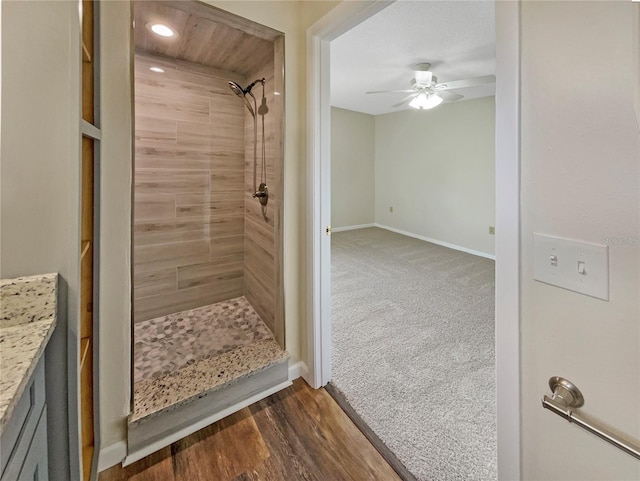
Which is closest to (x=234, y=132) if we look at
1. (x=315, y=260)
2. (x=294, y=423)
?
(x=315, y=260)

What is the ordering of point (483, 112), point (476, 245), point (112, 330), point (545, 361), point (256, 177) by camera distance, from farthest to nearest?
point (476, 245), point (483, 112), point (256, 177), point (112, 330), point (545, 361)

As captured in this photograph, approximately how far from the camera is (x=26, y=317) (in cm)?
74

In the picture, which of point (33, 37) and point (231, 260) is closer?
point (33, 37)

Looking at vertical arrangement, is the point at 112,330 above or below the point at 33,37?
below

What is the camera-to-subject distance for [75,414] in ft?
2.69

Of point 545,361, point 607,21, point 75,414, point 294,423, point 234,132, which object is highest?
point 234,132

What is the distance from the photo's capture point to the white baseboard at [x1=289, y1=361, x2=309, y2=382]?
1.84 metres

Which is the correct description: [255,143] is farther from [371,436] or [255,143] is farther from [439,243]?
[439,243]

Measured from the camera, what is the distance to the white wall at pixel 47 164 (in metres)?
0.73

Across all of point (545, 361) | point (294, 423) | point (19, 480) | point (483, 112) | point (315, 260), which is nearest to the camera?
point (19, 480)

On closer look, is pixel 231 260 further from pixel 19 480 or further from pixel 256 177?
pixel 19 480

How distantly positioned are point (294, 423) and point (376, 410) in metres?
0.45

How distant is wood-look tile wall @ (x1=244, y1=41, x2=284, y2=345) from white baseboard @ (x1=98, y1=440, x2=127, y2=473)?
883 mm

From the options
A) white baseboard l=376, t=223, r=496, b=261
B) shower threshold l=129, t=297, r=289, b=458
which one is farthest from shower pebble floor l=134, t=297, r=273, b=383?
white baseboard l=376, t=223, r=496, b=261
